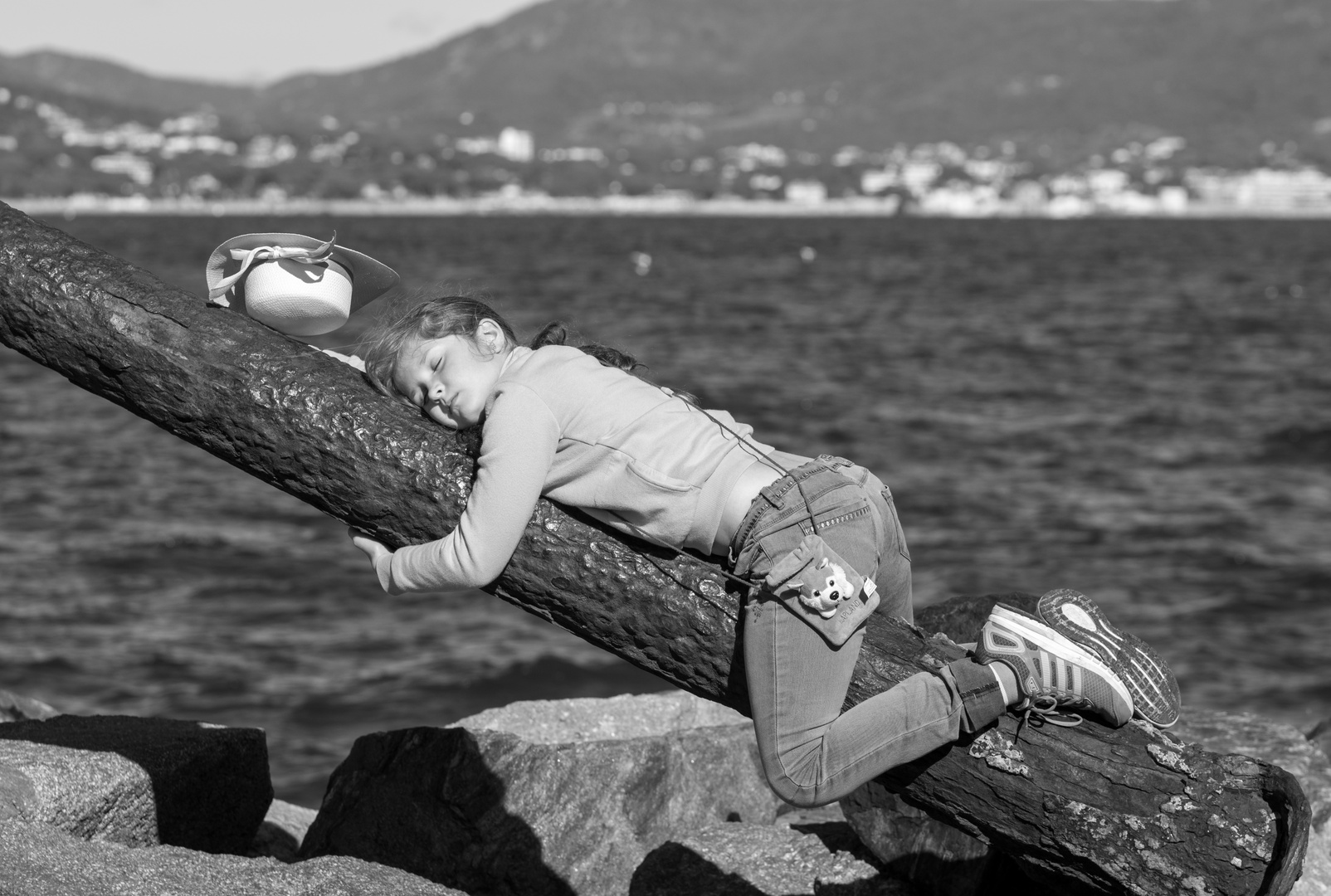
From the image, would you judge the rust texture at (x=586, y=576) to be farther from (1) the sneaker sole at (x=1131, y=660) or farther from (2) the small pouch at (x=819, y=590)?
(2) the small pouch at (x=819, y=590)

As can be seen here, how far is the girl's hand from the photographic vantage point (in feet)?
12.9

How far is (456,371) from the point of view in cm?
391

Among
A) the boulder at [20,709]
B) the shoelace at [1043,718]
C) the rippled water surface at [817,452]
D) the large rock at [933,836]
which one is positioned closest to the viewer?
the shoelace at [1043,718]

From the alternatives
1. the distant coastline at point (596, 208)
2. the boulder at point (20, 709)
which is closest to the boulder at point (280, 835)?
the boulder at point (20, 709)

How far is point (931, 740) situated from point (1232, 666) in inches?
324

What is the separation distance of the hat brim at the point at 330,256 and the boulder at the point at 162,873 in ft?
4.99

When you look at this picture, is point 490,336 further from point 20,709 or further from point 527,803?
point 20,709

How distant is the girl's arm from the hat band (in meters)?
0.73

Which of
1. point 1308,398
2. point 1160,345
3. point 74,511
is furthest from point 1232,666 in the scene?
point 1160,345

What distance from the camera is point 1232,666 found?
11102 mm

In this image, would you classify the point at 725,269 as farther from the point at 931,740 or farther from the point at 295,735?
the point at 931,740

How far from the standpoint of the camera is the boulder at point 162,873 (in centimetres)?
368

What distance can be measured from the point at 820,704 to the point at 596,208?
190 metres

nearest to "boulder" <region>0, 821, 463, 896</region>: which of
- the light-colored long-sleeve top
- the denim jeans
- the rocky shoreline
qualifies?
the rocky shoreline
